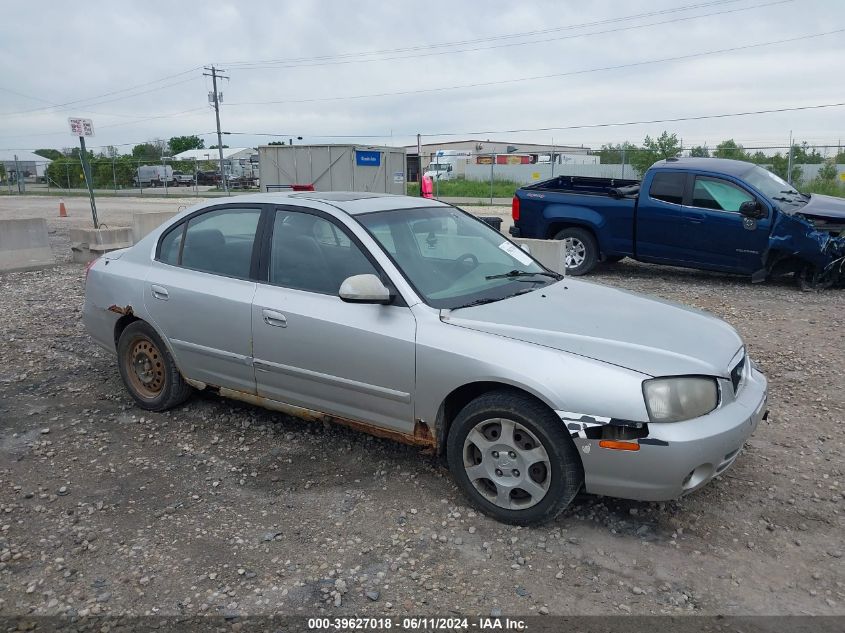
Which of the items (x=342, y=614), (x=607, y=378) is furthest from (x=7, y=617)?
(x=607, y=378)

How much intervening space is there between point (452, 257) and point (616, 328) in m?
1.17

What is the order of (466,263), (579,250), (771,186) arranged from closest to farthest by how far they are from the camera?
(466,263) < (771,186) < (579,250)

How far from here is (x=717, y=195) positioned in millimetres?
9203

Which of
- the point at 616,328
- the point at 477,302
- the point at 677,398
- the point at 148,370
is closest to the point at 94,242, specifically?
the point at 148,370

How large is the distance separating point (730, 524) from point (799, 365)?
3024mm

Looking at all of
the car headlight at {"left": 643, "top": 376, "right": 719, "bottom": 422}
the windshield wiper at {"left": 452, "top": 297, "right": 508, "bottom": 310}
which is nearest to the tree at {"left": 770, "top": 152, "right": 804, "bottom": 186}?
the windshield wiper at {"left": 452, "top": 297, "right": 508, "bottom": 310}

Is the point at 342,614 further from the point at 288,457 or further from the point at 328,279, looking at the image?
the point at 328,279

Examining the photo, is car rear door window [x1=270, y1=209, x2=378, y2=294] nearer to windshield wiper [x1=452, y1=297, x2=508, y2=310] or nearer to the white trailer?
windshield wiper [x1=452, y1=297, x2=508, y2=310]

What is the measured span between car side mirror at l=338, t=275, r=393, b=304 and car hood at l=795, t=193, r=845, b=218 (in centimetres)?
730

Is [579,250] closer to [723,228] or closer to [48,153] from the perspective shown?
[723,228]

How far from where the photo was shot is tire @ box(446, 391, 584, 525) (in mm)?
3211

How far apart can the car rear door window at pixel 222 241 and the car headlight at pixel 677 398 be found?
2.53 meters

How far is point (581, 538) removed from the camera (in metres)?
3.35

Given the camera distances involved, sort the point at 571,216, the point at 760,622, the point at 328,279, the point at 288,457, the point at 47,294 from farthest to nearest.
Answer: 1. the point at 571,216
2. the point at 47,294
3. the point at 288,457
4. the point at 328,279
5. the point at 760,622
